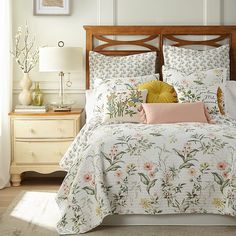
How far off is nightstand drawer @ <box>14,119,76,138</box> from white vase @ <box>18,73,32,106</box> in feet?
0.92

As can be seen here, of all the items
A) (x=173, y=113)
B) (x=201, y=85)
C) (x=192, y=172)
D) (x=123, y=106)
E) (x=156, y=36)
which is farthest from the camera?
(x=156, y=36)

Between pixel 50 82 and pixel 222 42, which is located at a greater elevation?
pixel 222 42

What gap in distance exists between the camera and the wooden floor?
4.54 m

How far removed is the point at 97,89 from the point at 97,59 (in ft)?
1.42

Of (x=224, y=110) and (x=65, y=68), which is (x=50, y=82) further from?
(x=224, y=110)

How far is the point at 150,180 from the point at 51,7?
Answer: 8.02ft

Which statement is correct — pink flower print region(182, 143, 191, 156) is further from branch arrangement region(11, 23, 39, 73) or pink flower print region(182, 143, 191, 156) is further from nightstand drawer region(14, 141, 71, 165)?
branch arrangement region(11, 23, 39, 73)

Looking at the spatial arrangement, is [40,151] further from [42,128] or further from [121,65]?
[121,65]

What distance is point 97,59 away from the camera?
17.3 feet

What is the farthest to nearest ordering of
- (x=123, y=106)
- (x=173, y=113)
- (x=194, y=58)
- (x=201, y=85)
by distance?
(x=194, y=58) < (x=201, y=85) < (x=123, y=106) < (x=173, y=113)

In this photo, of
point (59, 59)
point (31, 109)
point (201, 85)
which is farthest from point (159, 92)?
point (31, 109)

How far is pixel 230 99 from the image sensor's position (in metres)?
5.04

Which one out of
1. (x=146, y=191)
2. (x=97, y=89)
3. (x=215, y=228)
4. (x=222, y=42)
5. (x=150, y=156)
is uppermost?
(x=222, y=42)

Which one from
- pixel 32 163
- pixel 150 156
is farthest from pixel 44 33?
pixel 150 156
